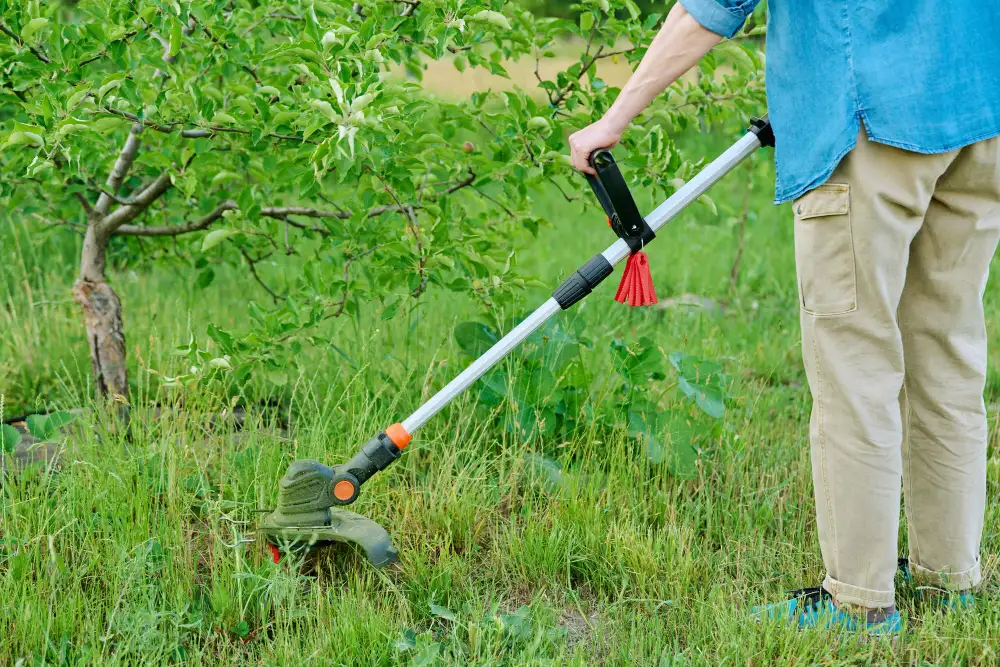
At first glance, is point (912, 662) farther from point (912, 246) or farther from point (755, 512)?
point (912, 246)

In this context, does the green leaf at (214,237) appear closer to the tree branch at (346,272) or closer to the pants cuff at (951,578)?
the tree branch at (346,272)

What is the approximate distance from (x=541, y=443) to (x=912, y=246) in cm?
124

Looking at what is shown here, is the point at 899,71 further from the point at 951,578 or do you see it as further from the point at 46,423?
the point at 46,423

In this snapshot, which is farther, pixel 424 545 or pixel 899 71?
pixel 424 545

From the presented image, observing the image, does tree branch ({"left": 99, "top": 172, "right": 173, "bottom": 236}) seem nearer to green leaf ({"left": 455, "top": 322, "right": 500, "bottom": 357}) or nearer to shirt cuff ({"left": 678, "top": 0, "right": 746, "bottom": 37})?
green leaf ({"left": 455, "top": 322, "right": 500, "bottom": 357})

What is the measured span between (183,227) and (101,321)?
0.44 meters

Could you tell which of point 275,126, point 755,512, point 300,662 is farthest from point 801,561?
point 275,126

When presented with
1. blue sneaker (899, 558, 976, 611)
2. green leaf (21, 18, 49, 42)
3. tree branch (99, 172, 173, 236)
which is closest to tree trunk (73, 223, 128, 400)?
tree branch (99, 172, 173, 236)

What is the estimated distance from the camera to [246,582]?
2420 millimetres

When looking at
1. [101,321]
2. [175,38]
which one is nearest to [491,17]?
[175,38]

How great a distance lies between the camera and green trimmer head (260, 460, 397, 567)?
243 cm

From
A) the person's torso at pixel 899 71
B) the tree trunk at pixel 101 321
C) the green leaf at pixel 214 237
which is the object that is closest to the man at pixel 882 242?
the person's torso at pixel 899 71

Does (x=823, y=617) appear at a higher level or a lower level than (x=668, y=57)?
lower

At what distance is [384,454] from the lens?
245cm
